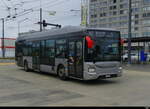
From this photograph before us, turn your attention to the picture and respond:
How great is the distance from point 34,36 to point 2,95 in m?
8.26

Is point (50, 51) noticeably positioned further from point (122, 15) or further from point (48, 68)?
point (122, 15)

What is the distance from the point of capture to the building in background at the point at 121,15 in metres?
84.6

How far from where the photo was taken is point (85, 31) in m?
9.71

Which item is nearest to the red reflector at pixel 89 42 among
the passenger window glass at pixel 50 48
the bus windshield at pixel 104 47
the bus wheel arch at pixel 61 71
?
the bus windshield at pixel 104 47

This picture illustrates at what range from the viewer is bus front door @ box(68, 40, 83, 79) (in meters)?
9.91

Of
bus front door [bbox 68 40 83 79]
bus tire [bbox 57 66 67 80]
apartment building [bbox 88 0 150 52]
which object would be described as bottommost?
bus tire [bbox 57 66 67 80]

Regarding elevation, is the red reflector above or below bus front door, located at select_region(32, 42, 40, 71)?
above

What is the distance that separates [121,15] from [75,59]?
87159 millimetres

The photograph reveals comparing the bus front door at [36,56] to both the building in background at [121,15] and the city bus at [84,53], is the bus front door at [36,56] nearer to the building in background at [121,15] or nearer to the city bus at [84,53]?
the city bus at [84,53]

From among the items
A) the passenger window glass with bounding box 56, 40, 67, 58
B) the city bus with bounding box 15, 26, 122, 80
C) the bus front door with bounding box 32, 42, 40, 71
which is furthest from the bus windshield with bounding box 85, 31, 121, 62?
the bus front door with bounding box 32, 42, 40, 71

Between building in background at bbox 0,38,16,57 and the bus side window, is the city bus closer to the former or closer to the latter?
the bus side window

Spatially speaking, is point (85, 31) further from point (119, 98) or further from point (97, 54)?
point (119, 98)

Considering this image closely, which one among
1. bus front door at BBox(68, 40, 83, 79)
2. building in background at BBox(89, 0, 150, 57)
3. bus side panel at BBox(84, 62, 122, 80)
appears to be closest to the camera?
bus side panel at BBox(84, 62, 122, 80)

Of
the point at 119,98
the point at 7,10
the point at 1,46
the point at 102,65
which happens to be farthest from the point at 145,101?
the point at 1,46
